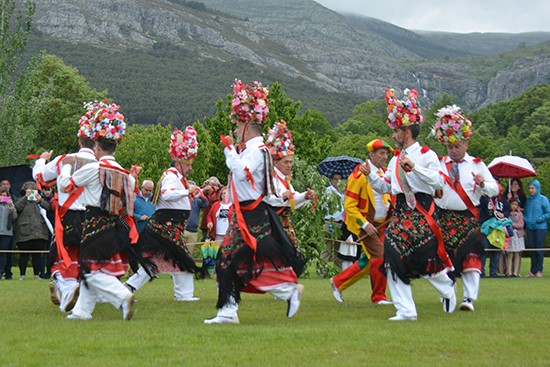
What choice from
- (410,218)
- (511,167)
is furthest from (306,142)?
(410,218)

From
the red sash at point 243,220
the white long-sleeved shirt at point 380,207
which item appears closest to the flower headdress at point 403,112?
the red sash at point 243,220

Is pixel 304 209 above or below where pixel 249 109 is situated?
below

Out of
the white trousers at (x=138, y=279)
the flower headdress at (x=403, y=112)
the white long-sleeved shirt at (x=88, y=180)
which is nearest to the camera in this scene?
the white long-sleeved shirt at (x=88, y=180)

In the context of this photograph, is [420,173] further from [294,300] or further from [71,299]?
[71,299]

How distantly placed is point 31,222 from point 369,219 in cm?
845

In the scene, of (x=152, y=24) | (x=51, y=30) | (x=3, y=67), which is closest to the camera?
(x=3, y=67)

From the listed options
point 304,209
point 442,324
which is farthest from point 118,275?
point 304,209

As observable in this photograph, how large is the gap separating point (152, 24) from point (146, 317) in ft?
632

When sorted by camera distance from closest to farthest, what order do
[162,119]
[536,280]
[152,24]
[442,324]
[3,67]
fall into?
1. [442,324]
2. [536,280]
3. [3,67]
4. [162,119]
5. [152,24]

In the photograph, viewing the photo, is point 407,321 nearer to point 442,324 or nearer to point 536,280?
point 442,324

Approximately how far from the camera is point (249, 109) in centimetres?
939

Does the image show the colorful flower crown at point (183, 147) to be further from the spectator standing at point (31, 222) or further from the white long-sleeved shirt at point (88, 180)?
the spectator standing at point (31, 222)

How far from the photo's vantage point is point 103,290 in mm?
9281

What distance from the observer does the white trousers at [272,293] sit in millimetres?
8977
